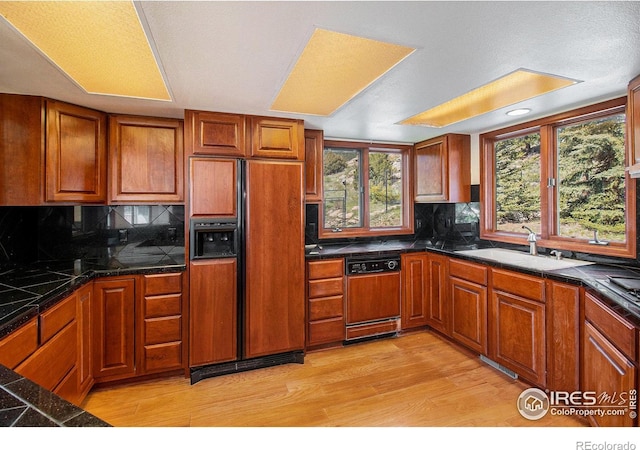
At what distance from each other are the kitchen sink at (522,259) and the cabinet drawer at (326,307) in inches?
48.9

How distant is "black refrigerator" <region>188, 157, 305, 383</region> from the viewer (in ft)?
8.00

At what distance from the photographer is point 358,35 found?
4.54 ft

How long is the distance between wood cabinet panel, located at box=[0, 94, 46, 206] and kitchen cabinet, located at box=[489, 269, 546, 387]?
3.42 m

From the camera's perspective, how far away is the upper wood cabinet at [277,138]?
2.59 metres

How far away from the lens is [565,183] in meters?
2.62

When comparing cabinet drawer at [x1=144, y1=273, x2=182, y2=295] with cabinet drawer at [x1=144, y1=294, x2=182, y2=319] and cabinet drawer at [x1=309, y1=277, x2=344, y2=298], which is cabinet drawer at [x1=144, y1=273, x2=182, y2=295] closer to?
cabinet drawer at [x1=144, y1=294, x2=182, y2=319]

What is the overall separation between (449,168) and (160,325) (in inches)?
123

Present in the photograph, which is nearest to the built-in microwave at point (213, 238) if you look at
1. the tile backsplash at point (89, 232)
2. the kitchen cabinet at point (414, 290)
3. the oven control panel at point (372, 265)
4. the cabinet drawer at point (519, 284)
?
the tile backsplash at point (89, 232)

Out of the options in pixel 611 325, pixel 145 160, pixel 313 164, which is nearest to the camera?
pixel 611 325

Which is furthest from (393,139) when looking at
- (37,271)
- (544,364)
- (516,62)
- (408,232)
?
(37,271)

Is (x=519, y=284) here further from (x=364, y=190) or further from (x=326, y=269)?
(x=364, y=190)

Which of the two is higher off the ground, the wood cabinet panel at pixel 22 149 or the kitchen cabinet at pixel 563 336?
the wood cabinet panel at pixel 22 149

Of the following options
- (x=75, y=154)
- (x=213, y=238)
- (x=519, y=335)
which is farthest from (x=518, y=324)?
(x=75, y=154)

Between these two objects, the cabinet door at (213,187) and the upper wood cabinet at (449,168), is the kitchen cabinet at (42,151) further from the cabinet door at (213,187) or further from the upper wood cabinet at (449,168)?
the upper wood cabinet at (449,168)
